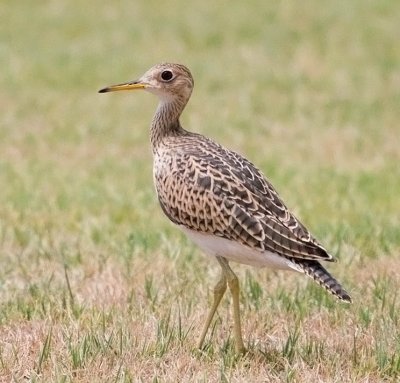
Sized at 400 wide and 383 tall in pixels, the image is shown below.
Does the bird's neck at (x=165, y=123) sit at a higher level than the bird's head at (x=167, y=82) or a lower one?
lower

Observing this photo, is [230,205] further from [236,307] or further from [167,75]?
[167,75]

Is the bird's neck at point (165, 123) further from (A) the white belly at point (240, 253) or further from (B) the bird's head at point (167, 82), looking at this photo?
(A) the white belly at point (240, 253)

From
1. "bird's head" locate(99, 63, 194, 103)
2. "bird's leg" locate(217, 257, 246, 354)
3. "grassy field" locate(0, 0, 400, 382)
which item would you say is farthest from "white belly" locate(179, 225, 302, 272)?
"bird's head" locate(99, 63, 194, 103)

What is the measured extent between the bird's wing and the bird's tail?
0.17 feet

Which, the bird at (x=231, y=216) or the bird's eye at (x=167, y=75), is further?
the bird's eye at (x=167, y=75)

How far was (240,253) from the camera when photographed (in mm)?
6352

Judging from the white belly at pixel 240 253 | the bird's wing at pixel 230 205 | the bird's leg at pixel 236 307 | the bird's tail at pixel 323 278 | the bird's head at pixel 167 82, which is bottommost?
the bird's leg at pixel 236 307

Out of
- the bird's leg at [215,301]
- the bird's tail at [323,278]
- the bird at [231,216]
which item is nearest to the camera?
the bird's tail at [323,278]

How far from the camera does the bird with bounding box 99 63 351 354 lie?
6234 millimetres

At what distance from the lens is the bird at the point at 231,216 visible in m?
6.23

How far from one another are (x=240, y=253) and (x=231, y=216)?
0.20 metres

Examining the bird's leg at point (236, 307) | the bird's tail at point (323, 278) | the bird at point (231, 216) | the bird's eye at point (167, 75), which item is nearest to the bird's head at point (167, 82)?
the bird's eye at point (167, 75)

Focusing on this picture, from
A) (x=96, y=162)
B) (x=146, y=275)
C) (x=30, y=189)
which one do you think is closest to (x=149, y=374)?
(x=146, y=275)

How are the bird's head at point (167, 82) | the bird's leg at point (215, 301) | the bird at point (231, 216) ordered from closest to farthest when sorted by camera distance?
the bird at point (231, 216), the bird's leg at point (215, 301), the bird's head at point (167, 82)
